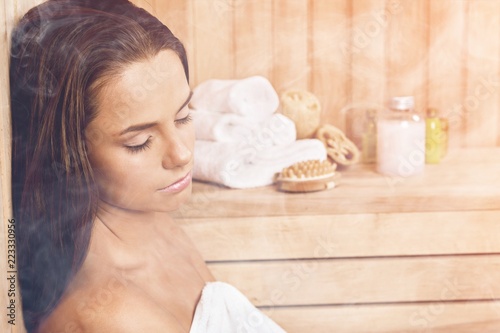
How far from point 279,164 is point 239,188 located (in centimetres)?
7

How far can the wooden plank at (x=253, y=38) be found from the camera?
84cm

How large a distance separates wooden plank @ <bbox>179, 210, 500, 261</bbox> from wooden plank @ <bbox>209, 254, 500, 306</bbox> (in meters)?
0.01

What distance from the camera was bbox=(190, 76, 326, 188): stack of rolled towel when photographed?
2.87 feet

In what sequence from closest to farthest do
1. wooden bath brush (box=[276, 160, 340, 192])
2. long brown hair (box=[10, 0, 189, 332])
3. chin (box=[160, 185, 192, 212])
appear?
long brown hair (box=[10, 0, 189, 332]) → chin (box=[160, 185, 192, 212]) → wooden bath brush (box=[276, 160, 340, 192])

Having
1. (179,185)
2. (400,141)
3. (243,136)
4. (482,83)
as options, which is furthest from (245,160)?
(482,83)

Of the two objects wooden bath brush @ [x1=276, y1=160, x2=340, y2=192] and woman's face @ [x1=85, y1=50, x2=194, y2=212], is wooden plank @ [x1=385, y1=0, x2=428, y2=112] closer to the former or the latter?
wooden bath brush @ [x1=276, y1=160, x2=340, y2=192]

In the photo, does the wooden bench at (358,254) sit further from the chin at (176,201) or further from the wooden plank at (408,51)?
the wooden plank at (408,51)

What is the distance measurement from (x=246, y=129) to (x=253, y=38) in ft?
0.45

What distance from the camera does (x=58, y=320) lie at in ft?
2.30

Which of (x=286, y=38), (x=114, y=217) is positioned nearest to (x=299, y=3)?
(x=286, y=38)

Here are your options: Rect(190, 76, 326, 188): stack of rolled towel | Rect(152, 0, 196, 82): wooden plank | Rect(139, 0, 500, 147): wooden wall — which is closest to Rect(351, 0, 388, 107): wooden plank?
Rect(139, 0, 500, 147): wooden wall

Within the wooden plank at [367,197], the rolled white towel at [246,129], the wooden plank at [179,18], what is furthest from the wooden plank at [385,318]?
the wooden plank at [179,18]

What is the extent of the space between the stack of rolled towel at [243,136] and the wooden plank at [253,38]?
0.6 inches

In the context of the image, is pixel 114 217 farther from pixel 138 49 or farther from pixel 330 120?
pixel 330 120
